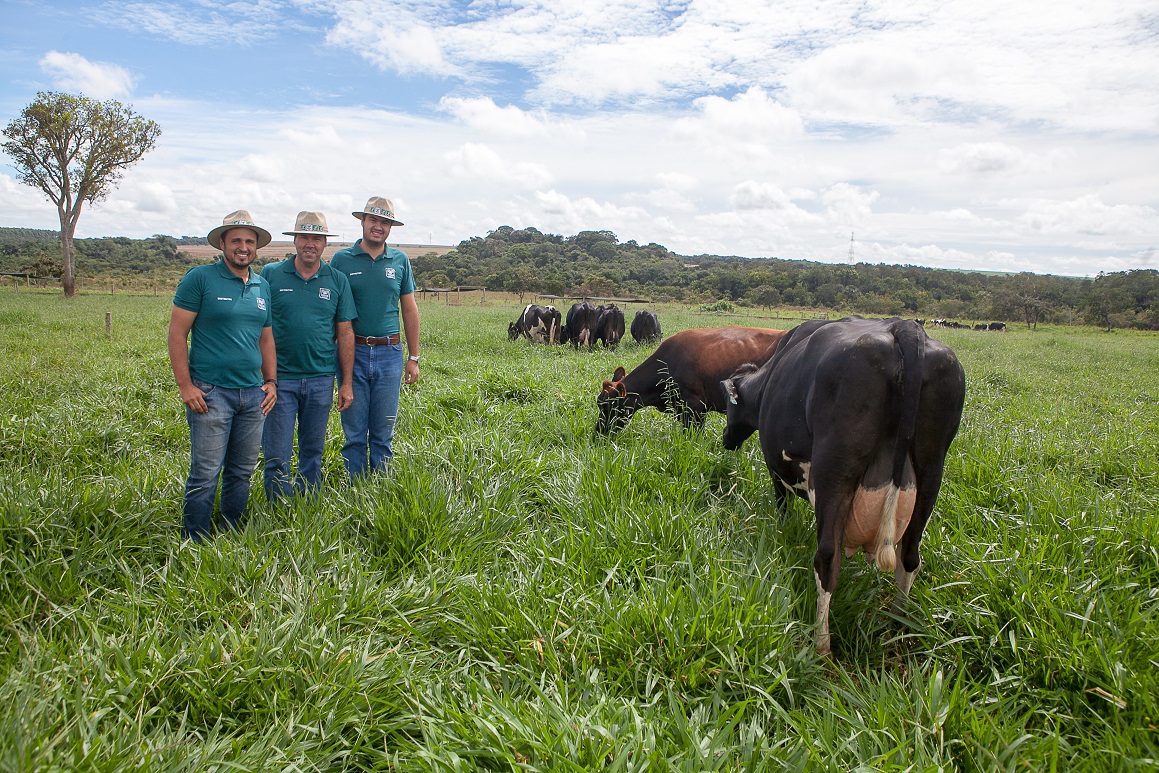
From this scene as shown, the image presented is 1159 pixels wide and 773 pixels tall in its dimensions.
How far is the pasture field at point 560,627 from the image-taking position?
2.09 m

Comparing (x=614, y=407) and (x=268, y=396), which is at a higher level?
(x=268, y=396)

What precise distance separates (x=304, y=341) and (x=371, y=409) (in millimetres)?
748

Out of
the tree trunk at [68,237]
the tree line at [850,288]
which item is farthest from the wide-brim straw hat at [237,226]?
the tree line at [850,288]

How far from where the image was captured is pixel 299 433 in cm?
445

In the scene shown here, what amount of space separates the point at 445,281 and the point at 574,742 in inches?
2267

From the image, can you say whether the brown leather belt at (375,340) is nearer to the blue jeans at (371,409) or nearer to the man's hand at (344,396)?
the blue jeans at (371,409)

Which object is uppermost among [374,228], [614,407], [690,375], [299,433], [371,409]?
[374,228]

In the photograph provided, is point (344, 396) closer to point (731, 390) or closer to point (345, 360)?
point (345, 360)

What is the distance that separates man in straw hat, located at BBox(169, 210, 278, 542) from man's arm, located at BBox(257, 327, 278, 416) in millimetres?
118

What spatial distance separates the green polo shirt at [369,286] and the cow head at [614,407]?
2.51 meters

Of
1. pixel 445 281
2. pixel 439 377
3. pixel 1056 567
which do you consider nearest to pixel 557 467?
pixel 1056 567

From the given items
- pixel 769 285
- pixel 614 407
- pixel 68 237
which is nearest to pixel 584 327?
pixel 614 407

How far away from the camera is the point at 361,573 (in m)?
3.03

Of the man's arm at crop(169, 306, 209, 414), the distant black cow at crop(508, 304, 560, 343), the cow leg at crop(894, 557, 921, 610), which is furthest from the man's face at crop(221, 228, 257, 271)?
the distant black cow at crop(508, 304, 560, 343)
